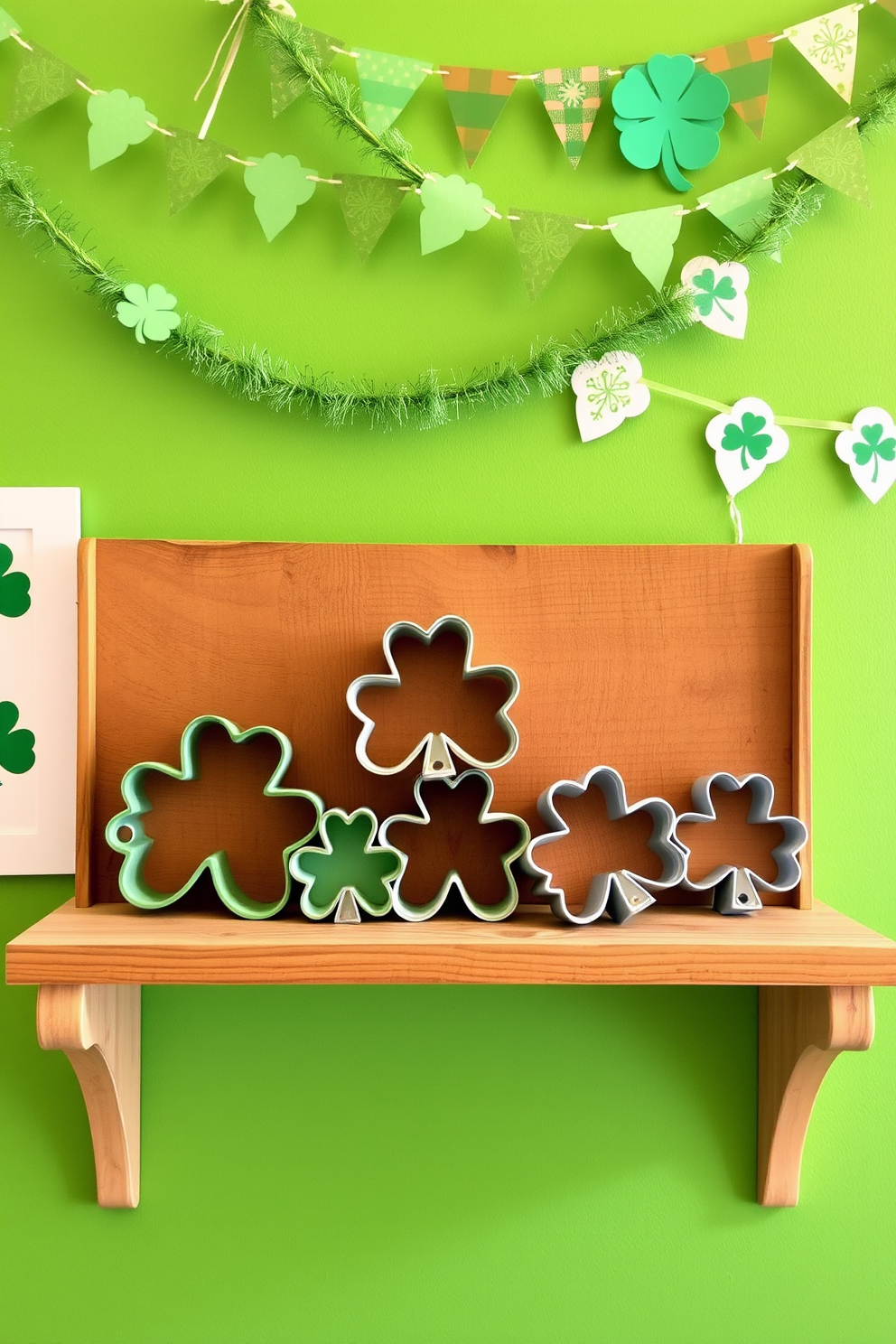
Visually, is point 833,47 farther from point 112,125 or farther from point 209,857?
point 209,857

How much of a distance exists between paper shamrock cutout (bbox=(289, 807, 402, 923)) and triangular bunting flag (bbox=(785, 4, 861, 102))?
94cm

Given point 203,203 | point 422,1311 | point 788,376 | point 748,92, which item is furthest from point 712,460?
point 422,1311

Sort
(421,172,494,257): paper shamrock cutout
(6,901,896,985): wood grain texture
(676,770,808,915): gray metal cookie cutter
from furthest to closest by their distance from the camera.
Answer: (421,172,494,257): paper shamrock cutout, (676,770,808,915): gray metal cookie cutter, (6,901,896,985): wood grain texture

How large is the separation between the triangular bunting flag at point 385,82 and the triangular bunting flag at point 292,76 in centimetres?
3

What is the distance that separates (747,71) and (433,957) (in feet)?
3.24

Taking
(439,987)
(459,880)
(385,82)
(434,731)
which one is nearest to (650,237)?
(385,82)

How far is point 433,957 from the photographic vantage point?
860 mm

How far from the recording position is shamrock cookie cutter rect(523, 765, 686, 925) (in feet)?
3.02

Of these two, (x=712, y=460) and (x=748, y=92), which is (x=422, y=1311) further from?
(x=748, y=92)

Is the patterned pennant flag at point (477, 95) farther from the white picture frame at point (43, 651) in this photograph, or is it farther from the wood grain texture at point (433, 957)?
the wood grain texture at point (433, 957)

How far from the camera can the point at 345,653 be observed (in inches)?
42.0

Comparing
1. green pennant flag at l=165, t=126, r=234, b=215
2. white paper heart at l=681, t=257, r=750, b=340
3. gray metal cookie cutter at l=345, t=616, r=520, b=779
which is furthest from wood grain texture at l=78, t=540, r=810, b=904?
green pennant flag at l=165, t=126, r=234, b=215

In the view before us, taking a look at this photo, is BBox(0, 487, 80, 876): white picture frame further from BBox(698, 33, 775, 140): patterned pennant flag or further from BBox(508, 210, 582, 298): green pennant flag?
BBox(698, 33, 775, 140): patterned pennant flag

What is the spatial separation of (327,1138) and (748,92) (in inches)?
48.2
